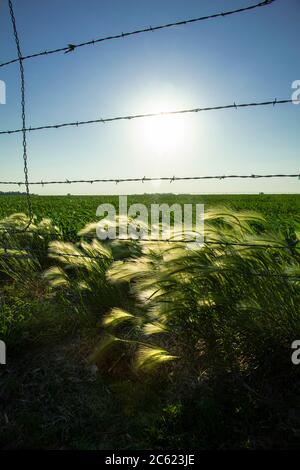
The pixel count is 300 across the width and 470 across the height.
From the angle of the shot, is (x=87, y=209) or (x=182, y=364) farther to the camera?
(x=87, y=209)

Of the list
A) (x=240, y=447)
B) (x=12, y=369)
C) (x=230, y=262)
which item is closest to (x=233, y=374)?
(x=240, y=447)

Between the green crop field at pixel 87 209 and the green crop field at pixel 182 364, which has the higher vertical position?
the green crop field at pixel 87 209

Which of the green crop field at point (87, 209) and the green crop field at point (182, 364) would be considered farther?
the green crop field at point (87, 209)

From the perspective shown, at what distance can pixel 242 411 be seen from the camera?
6.47 feet

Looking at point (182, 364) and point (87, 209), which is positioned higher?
point (87, 209)

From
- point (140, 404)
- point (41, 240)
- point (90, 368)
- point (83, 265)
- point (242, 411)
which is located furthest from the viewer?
point (41, 240)

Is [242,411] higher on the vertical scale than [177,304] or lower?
lower

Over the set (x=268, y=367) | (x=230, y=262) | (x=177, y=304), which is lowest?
(x=268, y=367)

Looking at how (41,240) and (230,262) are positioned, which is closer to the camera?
(230,262)

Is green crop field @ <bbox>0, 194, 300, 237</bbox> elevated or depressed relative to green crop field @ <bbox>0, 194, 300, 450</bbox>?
elevated

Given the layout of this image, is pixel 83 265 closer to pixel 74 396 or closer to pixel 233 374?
pixel 74 396

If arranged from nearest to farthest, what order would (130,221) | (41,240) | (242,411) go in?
(242,411) < (130,221) < (41,240)

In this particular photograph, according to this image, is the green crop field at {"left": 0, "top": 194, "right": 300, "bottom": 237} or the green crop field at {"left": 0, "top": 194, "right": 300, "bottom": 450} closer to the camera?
the green crop field at {"left": 0, "top": 194, "right": 300, "bottom": 450}

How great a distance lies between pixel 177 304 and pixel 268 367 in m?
0.59
